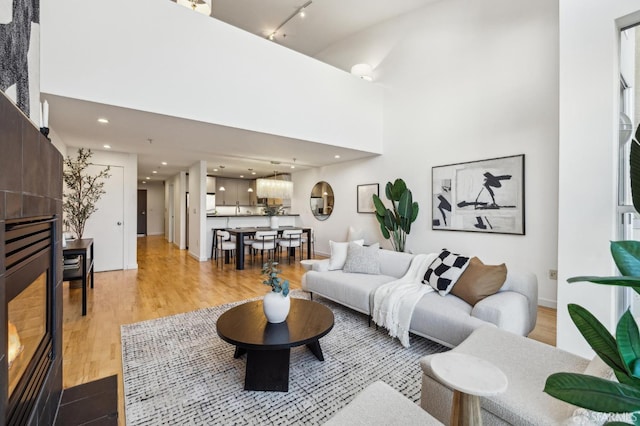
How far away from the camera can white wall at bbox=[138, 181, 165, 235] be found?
1255 centimetres

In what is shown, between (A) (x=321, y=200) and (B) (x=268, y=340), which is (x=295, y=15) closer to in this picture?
(A) (x=321, y=200)

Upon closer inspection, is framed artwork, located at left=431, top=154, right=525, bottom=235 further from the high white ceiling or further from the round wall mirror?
the round wall mirror

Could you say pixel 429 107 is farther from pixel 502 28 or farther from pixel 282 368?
pixel 282 368

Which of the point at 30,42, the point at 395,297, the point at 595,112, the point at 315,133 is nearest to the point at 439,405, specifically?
the point at 395,297

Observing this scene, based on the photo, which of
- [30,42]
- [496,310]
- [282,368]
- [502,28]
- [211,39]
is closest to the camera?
[30,42]

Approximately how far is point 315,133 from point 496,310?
359 centimetres

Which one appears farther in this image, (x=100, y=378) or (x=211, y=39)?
(x=211, y=39)

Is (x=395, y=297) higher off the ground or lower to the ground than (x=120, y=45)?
lower

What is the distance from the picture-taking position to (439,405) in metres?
1.53

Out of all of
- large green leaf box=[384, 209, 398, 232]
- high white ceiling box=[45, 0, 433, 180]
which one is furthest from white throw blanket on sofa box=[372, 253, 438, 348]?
high white ceiling box=[45, 0, 433, 180]

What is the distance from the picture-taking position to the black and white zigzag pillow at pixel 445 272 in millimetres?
2799

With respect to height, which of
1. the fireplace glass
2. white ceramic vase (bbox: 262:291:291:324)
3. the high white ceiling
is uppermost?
the high white ceiling

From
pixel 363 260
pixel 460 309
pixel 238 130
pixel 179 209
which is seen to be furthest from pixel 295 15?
pixel 179 209

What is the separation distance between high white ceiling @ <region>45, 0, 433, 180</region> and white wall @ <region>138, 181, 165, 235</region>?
5481 mm
